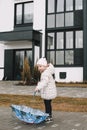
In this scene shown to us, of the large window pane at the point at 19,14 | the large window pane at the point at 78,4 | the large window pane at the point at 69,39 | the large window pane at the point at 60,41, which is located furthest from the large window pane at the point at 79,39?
the large window pane at the point at 19,14

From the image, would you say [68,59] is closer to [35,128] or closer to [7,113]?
[7,113]

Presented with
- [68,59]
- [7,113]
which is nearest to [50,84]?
[7,113]

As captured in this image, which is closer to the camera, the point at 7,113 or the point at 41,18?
the point at 7,113

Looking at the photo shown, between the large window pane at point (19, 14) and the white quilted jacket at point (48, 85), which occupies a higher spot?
the large window pane at point (19, 14)

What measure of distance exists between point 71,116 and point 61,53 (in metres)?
16.0

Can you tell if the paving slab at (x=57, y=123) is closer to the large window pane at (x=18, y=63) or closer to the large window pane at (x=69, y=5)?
the large window pane at (x=69, y=5)

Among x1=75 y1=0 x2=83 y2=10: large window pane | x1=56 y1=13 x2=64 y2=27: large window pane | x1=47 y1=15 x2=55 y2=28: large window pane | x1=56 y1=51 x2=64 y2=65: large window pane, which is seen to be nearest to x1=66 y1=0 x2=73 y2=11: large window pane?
x1=75 y1=0 x2=83 y2=10: large window pane

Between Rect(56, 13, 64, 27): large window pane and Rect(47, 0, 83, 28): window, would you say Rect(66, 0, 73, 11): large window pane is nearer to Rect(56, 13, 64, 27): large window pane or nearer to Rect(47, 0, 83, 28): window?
Rect(47, 0, 83, 28): window

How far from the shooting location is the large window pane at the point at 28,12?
26.3 metres

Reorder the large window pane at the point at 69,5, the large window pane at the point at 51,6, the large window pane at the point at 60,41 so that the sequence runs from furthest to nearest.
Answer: the large window pane at the point at 51,6, the large window pane at the point at 60,41, the large window pane at the point at 69,5

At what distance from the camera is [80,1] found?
24.0 metres

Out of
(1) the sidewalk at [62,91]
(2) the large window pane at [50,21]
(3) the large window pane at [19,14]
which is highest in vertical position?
(3) the large window pane at [19,14]

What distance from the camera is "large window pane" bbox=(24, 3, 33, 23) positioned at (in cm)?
2627

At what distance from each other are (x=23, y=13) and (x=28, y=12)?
17.5 inches
